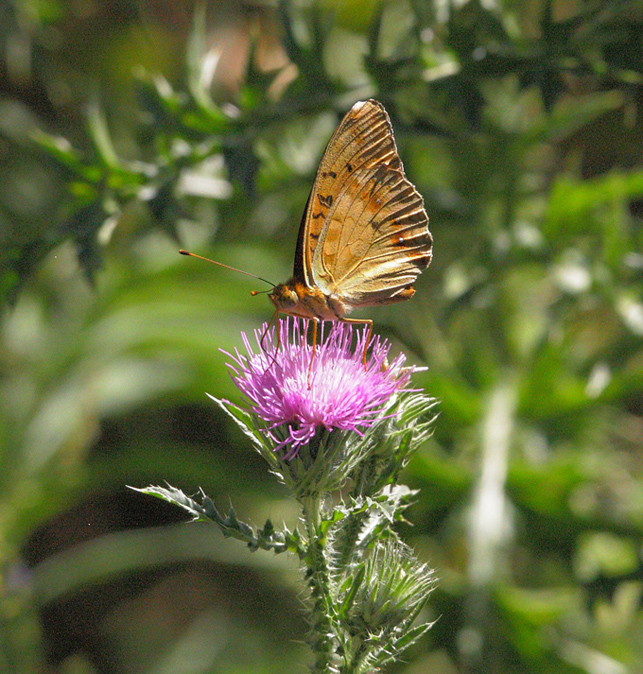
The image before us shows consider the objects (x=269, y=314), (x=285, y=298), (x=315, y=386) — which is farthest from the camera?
(x=269, y=314)

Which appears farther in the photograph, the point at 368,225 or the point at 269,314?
the point at 269,314

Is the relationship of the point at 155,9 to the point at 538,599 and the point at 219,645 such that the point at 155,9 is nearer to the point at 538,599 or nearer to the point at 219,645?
the point at 219,645

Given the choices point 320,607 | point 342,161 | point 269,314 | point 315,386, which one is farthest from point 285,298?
point 269,314

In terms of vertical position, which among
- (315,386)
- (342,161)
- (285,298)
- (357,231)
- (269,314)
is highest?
(269,314)

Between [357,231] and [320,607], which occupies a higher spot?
[357,231]

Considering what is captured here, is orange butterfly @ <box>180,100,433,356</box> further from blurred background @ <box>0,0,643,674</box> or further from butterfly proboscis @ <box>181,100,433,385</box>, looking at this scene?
blurred background @ <box>0,0,643,674</box>

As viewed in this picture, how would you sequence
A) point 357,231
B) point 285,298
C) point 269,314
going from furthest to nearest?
1. point 269,314
2. point 357,231
3. point 285,298

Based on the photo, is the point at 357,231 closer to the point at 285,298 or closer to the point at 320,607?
the point at 285,298

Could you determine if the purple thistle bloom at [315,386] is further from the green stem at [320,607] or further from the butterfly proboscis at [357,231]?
the green stem at [320,607]
